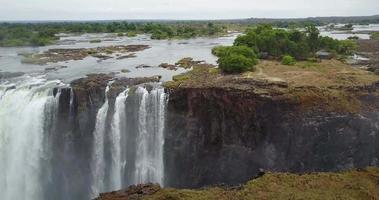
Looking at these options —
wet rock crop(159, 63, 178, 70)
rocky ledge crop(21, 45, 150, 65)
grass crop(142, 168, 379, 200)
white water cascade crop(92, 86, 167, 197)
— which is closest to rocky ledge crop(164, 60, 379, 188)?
white water cascade crop(92, 86, 167, 197)

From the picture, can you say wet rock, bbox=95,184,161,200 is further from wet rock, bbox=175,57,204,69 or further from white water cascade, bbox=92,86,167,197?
wet rock, bbox=175,57,204,69

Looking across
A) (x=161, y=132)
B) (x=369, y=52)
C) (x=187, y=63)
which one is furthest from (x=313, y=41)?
(x=161, y=132)

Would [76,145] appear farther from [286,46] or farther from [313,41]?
[313,41]

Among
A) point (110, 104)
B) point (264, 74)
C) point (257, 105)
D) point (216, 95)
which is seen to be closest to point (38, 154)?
point (110, 104)

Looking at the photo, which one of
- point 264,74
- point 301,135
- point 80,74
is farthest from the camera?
point 80,74

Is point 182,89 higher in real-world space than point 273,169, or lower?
higher

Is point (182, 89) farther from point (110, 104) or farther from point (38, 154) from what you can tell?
point (38, 154)
